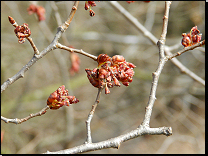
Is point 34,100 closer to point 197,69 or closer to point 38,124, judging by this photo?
point 38,124

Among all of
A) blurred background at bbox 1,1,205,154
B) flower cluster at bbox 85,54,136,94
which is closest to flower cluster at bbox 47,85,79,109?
flower cluster at bbox 85,54,136,94

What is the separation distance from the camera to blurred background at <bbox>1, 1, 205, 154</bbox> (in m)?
5.07

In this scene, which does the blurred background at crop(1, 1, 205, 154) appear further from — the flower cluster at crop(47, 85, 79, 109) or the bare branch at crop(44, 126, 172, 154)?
the bare branch at crop(44, 126, 172, 154)

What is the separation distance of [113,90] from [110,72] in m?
5.79

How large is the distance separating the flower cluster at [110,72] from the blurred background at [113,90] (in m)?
3.90

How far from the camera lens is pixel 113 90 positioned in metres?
6.78

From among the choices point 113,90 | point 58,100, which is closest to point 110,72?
point 58,100

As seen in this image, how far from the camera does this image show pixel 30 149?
4.67 m

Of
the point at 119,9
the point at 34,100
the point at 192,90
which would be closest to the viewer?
the point at 119,9

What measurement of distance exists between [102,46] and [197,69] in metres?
3.45

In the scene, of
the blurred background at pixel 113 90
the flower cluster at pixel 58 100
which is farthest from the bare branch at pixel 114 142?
Result: the blurred background at pixel 113 90

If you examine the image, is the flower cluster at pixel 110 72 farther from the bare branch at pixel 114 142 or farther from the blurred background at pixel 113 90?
the blurred background at pixel 113 90

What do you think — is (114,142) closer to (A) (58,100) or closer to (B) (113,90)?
(A) (58,100)

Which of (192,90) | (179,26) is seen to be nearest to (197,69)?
(192,90)
